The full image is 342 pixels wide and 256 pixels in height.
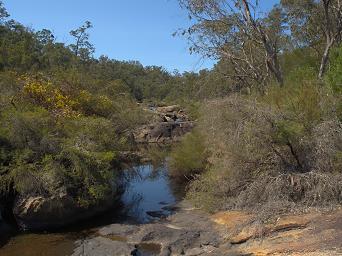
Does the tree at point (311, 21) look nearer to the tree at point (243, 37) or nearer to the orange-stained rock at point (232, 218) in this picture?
the tree at point (243, 37)

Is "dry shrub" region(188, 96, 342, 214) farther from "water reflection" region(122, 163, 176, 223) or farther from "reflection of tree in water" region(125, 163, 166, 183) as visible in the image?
"reflection of tree in water" region(125, 163, 166, 183)

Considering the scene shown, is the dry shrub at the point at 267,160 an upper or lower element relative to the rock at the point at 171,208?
upper

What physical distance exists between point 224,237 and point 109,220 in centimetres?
432

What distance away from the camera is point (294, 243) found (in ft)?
32.9

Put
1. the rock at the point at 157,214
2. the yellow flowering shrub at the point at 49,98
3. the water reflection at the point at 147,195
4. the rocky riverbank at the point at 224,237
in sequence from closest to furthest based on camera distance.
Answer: the rocky riverbank at the point at 224,237 < the rock at the point at 157,214 < the water reflection at the point at 147,195 < the yellow flowering shrub at the point at 49,98

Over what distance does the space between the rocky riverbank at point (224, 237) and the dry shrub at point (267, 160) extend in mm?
603

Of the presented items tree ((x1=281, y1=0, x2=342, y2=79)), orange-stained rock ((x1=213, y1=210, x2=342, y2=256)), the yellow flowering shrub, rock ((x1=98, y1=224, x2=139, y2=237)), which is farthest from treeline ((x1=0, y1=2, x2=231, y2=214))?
tree ((x1=281, y1=0, x2=342, y2=79))

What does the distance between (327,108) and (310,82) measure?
171cm

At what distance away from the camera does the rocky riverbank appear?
391 inches

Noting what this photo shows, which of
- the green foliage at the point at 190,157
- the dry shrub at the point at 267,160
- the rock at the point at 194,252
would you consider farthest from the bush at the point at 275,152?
the green foliage at the point at 190,157

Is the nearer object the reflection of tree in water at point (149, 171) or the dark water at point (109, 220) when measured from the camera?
the dark water at point (109, 220)

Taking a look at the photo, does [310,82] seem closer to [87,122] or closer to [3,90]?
[87,122]

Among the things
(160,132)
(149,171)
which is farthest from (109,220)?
(160,132)

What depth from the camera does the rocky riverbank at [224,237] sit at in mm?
9926
